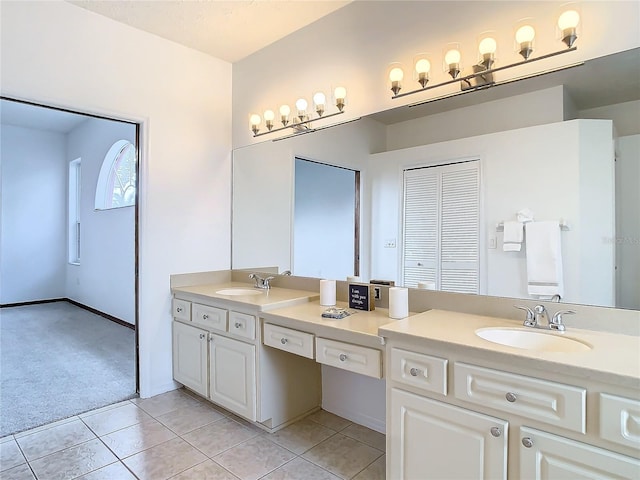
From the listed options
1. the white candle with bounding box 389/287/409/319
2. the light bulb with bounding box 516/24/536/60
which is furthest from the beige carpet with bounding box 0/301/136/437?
the light bulb with bounding box 516/24/536/60

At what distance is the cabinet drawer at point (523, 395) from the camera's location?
1.16m

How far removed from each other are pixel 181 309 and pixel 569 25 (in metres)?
2.86

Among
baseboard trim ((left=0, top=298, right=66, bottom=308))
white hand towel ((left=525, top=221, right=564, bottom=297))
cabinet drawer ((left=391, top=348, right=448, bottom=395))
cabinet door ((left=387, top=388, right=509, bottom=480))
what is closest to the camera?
cabinet door ((left=387, top=388, right=509, bottom=480))

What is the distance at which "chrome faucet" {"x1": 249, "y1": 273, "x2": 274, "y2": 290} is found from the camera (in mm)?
2830

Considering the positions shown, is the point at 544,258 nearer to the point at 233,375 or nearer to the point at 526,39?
the point at 526,39

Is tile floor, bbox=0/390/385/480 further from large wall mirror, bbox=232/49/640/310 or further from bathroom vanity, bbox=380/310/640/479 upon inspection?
large wall mirror, bbox=232/49/640/310

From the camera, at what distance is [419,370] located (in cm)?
149

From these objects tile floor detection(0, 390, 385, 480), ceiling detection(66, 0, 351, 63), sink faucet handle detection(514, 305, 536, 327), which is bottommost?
tile floor detection(0, 390, 385, 480)

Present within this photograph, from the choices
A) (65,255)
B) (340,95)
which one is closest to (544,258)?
(340,95)

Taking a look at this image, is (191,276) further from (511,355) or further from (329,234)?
(511,355)

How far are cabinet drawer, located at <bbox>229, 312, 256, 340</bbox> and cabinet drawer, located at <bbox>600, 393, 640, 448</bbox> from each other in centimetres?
167

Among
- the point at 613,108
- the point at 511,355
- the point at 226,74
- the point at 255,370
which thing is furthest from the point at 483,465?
the point at 226,74

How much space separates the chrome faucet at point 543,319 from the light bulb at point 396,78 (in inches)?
53.1

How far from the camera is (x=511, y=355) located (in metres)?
1.25
